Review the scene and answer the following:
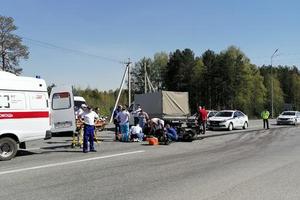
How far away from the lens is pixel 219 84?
103938mm

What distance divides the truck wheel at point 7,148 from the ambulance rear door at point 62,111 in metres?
6.27

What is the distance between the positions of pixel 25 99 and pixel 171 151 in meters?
5.72

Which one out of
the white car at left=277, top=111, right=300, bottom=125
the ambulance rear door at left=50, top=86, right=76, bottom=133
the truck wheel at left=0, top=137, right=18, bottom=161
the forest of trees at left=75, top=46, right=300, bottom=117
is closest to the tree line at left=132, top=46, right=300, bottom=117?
the forest of trees at left=75, top=46, right=300, bottom=117

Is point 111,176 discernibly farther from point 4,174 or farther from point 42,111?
point 42,111

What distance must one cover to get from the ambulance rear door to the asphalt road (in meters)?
3.94

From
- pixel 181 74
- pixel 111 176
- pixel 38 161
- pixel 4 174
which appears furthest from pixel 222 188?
pixel 181 74

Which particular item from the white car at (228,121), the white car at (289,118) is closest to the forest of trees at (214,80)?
the white car at (289,118)

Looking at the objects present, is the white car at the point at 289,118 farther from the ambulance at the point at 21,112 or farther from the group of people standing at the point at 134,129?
the ambulance at the point at 21,112

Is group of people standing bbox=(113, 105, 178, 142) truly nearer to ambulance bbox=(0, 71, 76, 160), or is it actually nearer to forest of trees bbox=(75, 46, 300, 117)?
ambulance bbox=(0, 71, 76, 160)

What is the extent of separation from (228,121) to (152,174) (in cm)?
2255

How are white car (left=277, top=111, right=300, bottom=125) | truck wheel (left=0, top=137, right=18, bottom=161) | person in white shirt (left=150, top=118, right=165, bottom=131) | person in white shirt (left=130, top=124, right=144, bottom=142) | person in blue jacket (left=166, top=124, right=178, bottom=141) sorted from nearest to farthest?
truck wheel (left=0, top=137, right=18, bottom=161) < person in blue jacket (left=166, top=124, right=178, bottom=141) < person in white shirt (left=150, top=118, right=165, bottom=131) < person in white shirt (left=130, top=124, right=144, bottom=142) < white car (left=277, top=111, right=300, bottom=125)

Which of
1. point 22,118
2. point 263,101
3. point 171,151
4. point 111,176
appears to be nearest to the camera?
point 111,176

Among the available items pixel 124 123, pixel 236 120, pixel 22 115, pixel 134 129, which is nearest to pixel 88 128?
pixel 22 115

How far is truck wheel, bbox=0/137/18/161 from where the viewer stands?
609 inches
